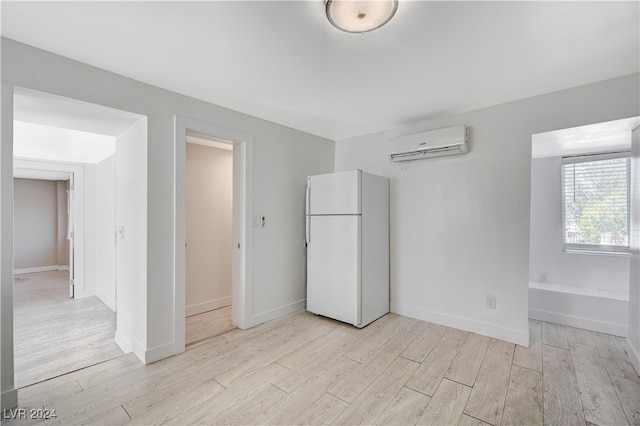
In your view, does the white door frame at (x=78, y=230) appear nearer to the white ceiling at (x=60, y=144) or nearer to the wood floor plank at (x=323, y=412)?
the white ceiling at (x=60, y=144)

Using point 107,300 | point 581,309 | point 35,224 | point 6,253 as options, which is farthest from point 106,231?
point 581,309

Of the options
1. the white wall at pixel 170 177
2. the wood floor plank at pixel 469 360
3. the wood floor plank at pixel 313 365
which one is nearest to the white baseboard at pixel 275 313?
the white wall at pixel 170 177

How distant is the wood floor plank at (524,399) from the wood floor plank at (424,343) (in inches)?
24.9

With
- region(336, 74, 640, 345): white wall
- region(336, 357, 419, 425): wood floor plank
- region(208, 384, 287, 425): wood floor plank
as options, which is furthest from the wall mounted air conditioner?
region(208, 384, 287, 425): wood floor plank

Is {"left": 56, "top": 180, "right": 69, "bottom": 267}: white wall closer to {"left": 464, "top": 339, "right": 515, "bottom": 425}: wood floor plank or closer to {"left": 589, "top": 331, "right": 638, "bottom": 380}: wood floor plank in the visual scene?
{"left": 464, "top": 339, "right": 515, "bottom": 425}: wood floor plank

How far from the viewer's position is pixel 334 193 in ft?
10.5

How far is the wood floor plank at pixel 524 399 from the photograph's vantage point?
1683mm

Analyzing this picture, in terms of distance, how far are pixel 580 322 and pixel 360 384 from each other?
2.66 metres

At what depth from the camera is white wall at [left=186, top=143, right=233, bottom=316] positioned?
356cm

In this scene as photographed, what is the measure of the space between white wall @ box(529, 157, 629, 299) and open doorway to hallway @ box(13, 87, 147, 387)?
4.60 meters

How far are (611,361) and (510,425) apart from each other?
1469 mm

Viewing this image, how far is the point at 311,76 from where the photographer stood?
7.23ft

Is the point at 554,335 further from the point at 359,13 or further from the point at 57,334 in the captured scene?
the point at 57,334

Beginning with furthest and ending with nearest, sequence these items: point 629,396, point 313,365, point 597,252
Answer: point 597,252 → point 313,365 → point 629,396
